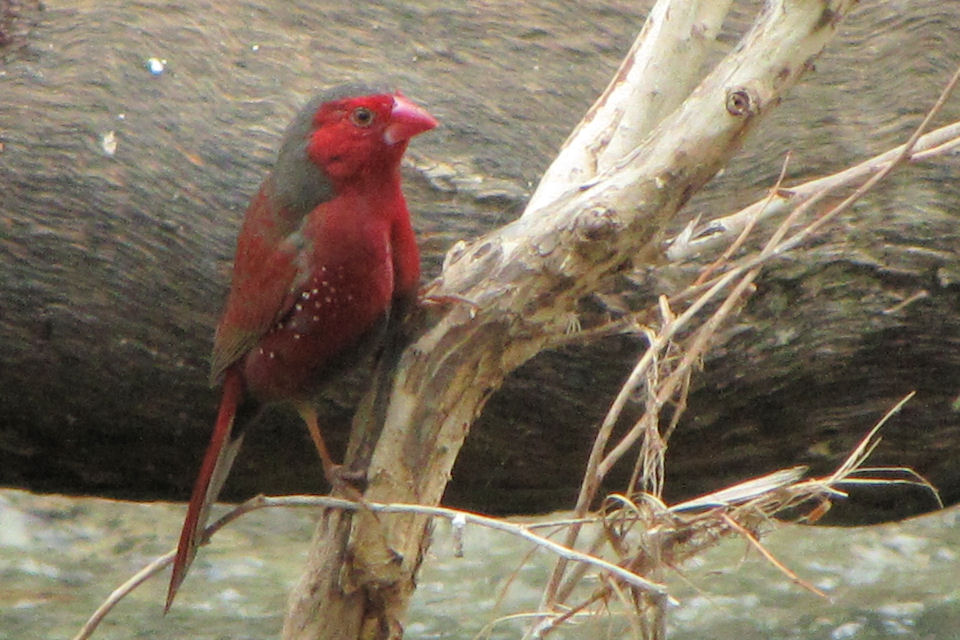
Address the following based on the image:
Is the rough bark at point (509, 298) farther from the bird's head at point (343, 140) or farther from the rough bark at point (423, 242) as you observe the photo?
the rough bark at point (423, 242)

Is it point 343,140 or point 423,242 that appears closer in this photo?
point 343,140

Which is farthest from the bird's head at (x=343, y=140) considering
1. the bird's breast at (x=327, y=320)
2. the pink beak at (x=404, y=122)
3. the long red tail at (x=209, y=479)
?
the long red tail at (x=209, y=479)

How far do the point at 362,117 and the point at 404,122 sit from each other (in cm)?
9

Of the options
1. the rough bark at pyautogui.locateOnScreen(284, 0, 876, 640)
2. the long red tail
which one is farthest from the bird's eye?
the long red tail

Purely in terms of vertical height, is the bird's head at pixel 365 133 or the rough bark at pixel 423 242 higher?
the bird's head at pixel 365 133

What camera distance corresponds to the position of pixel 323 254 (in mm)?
2465

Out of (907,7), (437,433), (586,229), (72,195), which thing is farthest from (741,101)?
(72,195)

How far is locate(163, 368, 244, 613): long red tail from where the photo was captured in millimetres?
2559

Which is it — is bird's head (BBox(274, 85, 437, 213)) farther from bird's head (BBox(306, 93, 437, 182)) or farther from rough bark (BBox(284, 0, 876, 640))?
rough bark (BBox(284, 0, 876, 640))

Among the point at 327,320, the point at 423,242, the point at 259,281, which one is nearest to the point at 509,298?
the point at 327,320

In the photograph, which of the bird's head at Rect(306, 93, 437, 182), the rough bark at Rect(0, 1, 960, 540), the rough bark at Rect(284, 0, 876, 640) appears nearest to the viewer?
the rough bark at Rect(284, 0, 876, 640)

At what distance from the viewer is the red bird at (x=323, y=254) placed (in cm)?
246

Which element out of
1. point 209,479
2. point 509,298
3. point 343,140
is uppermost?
point 343,140

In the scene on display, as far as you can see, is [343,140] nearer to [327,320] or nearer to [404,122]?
[404,122]
